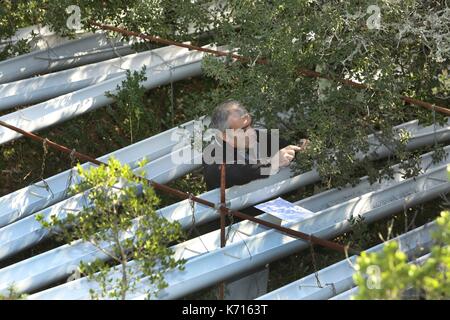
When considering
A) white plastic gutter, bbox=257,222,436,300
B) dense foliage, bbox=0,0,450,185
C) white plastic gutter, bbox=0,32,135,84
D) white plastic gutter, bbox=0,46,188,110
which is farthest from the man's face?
white plastic gutter, bbox=0,32,135,84

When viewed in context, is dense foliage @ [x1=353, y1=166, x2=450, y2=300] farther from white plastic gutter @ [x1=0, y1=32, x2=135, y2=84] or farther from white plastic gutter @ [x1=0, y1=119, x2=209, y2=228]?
white plastic gutter @ [x1=0, y1=32, x2=135, y2=84]

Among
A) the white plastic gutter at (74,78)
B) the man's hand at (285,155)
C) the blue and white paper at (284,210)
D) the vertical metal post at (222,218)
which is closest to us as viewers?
the vertical metal post at (222,218)

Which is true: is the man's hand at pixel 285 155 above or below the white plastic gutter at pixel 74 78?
below

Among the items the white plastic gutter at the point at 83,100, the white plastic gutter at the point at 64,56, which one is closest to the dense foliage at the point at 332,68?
the white plastic gutter at the point at 83,100

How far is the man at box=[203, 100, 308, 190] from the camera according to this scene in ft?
32.2

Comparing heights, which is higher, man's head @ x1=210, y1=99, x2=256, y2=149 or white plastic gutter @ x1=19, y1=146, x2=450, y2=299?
man's head @ x1=210, y1=99, x2=256, y2=149

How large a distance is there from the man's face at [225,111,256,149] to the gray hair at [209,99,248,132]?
32mm

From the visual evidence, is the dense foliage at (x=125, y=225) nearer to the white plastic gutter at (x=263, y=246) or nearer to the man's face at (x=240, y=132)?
the white plastic gutter at (x=263, y=246)

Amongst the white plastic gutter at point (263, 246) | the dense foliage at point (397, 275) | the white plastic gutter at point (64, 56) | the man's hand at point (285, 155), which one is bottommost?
the dense foliage at point (397, 275)

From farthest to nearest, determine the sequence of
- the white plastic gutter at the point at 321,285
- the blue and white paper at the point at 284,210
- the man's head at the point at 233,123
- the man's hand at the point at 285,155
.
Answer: the man's hand at the point at 285,155
the man's head at the point at 233,123
the blue and white paper at the point at 284,210
the white plastic gutter at the point at 321,285

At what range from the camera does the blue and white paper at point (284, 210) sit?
9430 millimetres

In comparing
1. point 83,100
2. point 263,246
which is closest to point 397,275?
point 263,246

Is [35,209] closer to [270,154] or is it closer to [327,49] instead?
[270,154]
